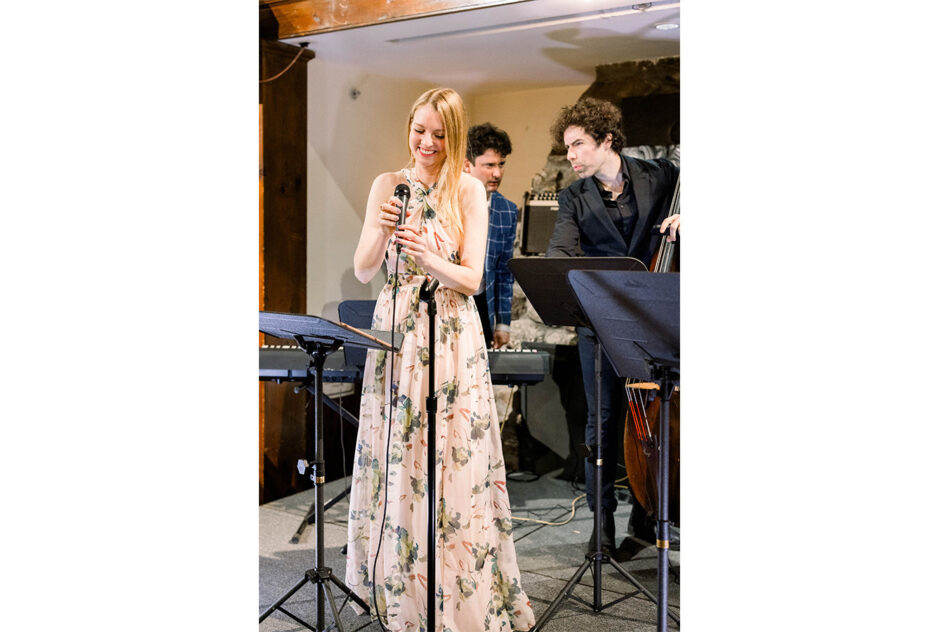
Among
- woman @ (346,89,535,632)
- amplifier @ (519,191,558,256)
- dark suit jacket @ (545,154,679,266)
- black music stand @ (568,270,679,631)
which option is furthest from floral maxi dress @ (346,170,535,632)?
amplifier @ (519,191,558,256)

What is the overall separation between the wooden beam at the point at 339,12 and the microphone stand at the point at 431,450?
1623 mm

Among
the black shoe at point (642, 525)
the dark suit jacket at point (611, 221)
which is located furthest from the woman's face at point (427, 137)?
the black shoe at point (642, 525)

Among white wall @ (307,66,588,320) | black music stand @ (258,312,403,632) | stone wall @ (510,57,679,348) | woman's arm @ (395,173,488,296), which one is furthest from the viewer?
stone wall @ (510,57,679,348)

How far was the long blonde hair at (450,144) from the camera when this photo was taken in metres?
1.94

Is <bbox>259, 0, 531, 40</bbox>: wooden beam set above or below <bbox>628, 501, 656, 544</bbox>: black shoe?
above

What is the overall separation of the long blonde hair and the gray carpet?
116cm

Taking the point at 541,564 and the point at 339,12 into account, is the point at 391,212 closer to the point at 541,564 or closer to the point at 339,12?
the point at 541,564

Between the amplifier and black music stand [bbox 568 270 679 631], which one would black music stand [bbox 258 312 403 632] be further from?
the amplifier

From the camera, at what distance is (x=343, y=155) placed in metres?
4.12

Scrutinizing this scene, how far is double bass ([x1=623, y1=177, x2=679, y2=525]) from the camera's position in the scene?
8.06 feet
